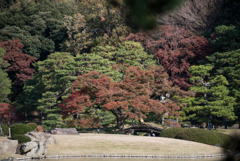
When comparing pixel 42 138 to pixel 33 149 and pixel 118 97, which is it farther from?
pixel 118 97

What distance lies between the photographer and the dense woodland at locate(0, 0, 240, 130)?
73.4 ft

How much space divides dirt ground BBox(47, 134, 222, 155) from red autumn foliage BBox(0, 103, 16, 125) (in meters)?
14.8

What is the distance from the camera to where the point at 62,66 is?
2961 centimetres

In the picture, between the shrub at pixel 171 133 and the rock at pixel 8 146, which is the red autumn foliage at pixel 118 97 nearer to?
the shrub at pixel 171 133

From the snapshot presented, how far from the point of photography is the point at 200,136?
1831 cm

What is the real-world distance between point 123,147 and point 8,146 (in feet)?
18.4

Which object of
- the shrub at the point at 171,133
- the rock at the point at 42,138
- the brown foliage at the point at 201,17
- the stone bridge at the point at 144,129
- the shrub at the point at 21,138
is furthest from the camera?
Answer: the brown foliage at the point at 201,17

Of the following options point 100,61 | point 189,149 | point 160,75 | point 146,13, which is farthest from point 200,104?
point 146,13

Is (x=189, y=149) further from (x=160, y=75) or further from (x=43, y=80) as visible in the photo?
(x=43, y=80)

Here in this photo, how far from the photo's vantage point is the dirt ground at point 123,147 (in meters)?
14.7

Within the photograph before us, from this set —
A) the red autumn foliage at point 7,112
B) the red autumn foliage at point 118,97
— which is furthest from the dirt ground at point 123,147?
the red autumn foliage at point 7,112

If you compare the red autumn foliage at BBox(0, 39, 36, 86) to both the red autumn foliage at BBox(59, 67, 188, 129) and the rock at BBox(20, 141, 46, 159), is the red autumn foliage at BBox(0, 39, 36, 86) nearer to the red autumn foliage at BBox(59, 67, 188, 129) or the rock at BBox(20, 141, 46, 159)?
the red autumn foliage at BBox(59, 67, 188, 129)

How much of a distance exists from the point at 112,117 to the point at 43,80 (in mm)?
8802

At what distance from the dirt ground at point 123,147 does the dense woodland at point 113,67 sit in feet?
13.0
